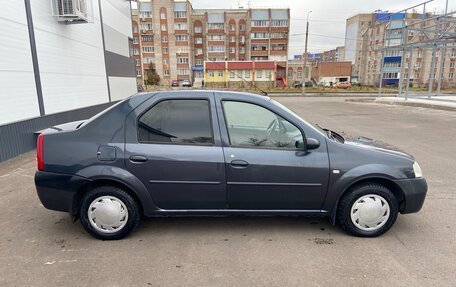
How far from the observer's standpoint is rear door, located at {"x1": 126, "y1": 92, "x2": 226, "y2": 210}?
3109 millimetres

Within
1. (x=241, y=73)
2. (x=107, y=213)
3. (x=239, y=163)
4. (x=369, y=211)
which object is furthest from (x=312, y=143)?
(x=241, y=73)

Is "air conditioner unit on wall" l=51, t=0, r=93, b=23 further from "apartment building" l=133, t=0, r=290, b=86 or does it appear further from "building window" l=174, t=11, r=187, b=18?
"building window" l=174, t=11, r=187, b=18

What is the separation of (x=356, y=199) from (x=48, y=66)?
8965mm

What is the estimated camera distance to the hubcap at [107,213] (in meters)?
3.18

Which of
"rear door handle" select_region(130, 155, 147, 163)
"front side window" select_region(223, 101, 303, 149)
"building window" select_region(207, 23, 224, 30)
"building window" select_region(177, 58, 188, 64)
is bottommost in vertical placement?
"rear door handle" select_region(130, 155, 147, 163)

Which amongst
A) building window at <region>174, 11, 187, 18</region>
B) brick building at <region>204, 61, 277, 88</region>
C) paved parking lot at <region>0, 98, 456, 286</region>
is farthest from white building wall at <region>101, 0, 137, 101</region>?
building window at <region>174, 11, 187, 18</region>

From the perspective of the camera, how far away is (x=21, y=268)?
2.75 metres

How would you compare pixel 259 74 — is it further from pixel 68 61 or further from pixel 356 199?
pixel 356 199

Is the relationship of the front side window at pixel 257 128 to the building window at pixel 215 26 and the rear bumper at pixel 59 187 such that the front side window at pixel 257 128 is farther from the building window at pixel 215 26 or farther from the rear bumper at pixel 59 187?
the building window at pixel 215 26

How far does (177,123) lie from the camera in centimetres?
324

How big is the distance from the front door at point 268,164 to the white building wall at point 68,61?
24.4 ft

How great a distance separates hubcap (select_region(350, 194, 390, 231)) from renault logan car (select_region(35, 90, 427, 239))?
0.04ft

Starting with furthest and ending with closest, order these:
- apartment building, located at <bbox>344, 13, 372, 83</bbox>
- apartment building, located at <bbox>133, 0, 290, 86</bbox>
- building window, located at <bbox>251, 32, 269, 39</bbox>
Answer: apartment building, located at <bbox>344, 13, 372, 83</bbox> → building window, located at <bbox>251, 32, 269, 39</bbox> → apartment building, located at <bbox>133, 0, 290, 86</bbox>

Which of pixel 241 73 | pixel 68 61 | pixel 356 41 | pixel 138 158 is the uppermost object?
pixel 356 41
